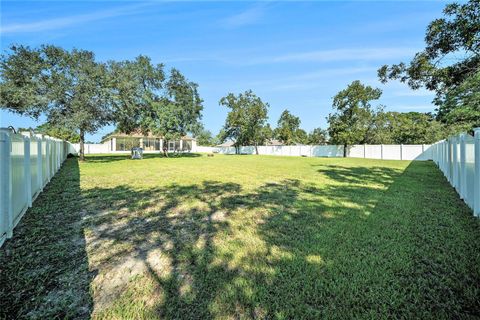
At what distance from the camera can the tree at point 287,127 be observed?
45.5 m

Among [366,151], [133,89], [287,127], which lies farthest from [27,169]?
[287,127]

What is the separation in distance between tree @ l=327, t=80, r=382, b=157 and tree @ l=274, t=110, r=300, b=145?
15.5 meters

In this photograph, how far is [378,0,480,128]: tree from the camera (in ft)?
19.4

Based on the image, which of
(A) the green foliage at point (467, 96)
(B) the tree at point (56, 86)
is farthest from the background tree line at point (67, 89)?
(A) the green foliage at point (467, 96)

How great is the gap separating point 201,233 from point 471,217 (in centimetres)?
415

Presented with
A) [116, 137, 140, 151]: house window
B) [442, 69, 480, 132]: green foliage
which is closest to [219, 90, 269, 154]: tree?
[116, 137, 140, 151]: house window

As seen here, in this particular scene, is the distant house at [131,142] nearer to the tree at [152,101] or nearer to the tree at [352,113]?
the tree at [152,101]

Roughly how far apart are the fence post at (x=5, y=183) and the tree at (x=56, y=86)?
47.6 ft

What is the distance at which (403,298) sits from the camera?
187 cm

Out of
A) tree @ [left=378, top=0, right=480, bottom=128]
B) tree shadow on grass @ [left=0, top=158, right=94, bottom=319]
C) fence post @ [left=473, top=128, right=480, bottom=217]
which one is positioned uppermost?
tree @ [left=378, top=0, right=480, bottom=128]

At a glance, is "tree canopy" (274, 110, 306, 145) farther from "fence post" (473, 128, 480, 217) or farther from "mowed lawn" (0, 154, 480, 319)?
"fence post" (473, 128, 480, 217)

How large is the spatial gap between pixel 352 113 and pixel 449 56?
24.2 metres

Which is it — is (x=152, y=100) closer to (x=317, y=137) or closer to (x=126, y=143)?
(x=126, y=143)

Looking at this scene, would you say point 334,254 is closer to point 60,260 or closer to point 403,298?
point 403,298
